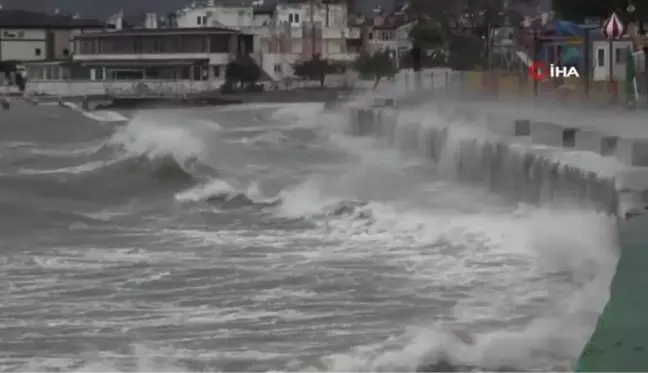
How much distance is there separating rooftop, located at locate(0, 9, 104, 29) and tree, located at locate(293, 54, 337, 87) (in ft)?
56.1

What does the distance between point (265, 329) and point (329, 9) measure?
6427 cm

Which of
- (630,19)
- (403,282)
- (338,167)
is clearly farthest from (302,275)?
(630,19)

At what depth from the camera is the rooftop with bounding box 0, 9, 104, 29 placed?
72625 millimetres

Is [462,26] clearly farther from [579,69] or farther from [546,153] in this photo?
[546,153]

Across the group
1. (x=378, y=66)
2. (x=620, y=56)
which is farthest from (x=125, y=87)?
(x=620, y=56)

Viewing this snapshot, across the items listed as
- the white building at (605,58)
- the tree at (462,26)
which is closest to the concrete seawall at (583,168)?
the white building at (605,58)

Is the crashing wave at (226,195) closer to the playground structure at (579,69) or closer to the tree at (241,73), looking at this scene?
the playground structure at (579,69)

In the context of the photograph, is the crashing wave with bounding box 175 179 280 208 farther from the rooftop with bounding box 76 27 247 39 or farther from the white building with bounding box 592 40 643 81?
the rooftop with bounding box 76 27 247 39

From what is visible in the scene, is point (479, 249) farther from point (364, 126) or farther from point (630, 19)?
point (364, 126)

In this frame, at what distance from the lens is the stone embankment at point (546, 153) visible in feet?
30.2

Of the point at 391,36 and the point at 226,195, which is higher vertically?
the point at 391,36

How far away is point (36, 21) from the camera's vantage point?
7369 cm

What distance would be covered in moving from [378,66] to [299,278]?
2090 inches

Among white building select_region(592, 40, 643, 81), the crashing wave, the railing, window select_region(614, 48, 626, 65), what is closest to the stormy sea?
the crashing wave
